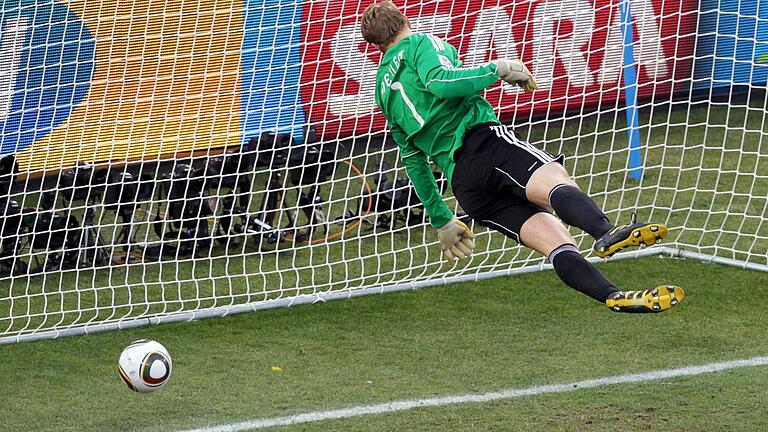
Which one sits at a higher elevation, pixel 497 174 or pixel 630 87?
pixel 497 174

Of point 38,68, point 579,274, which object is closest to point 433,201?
point 579,274

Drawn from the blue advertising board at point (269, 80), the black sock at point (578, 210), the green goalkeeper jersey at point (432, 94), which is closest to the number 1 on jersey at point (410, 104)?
the green goalkeeper jersey at point (432, 94)

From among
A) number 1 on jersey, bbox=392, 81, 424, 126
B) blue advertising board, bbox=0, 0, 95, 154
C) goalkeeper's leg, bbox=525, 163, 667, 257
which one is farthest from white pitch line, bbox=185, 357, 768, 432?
blue advertising board, bbox=0, 0, 95, 154

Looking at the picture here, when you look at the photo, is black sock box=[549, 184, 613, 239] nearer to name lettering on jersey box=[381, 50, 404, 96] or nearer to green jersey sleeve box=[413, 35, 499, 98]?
green jersey sleeve box=[413, 35, 499, 98]

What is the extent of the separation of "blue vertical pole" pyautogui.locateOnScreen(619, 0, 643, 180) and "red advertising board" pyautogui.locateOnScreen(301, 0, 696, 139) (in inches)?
3.9

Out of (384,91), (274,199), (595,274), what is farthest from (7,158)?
(595,274)

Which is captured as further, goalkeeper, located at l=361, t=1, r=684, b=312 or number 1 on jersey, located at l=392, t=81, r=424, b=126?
number 1 on jersey, located at l=392, t=81, r=424, b=126

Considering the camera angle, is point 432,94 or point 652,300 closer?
point 652,300

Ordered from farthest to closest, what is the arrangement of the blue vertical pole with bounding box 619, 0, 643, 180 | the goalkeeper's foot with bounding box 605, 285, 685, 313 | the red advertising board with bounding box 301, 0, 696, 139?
the blue vertical pole with bounding box 619, 0, 643, 180
the red advertising board with bounding box 301, 0, 696, 139
the goalkeeper's foot with bounding box 605, 285, 685, 313

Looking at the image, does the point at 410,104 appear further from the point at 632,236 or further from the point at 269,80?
the point at 269,80

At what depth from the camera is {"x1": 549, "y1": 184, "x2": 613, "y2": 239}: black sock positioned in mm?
5191

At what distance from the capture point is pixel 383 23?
5816mm

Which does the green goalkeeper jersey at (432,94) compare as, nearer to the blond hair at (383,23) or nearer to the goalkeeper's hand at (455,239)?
the blond hair at (383,23)

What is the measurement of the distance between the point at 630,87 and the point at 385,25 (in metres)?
4.87
